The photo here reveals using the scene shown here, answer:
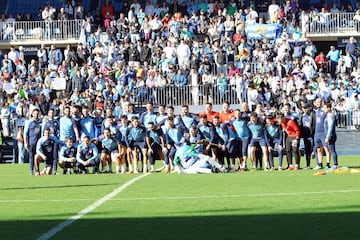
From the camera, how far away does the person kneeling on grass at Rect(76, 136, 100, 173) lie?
28656mm

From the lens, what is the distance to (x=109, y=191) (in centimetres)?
2039

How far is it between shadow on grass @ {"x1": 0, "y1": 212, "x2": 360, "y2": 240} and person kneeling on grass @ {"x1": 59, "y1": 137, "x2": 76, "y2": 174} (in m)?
14.1

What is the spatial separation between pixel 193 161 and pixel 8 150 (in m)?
14.3

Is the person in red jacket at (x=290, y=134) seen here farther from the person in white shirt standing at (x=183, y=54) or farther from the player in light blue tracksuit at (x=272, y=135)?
the person in white shirt standing at (x=183, y=54)

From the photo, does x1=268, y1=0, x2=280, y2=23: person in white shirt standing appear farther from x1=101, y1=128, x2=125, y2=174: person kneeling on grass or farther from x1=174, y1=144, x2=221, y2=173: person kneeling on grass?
x1=174, y1=144, x2=221, y2=173: person kneeling on grass

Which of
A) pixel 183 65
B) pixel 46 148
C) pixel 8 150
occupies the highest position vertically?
pixel 183 65

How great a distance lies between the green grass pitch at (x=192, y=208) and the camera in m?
13.1

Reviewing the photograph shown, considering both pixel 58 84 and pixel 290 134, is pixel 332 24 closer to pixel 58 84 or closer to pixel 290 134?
pixel 58 84

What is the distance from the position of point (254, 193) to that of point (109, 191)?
117 inches

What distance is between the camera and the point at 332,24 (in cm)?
4944

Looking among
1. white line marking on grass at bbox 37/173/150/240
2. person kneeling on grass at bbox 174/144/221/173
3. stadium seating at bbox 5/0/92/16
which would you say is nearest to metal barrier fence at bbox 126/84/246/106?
stadium seating at bbox 5/0/92/16

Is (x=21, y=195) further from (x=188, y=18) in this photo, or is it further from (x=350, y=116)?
(x=188, y=18)

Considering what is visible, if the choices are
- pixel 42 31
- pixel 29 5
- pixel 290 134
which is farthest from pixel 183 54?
pixel 290 134

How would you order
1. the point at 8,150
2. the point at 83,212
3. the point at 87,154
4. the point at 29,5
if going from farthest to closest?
the point at 29,5
the point at 8,150
the point at 87,154
the point at 83,212
